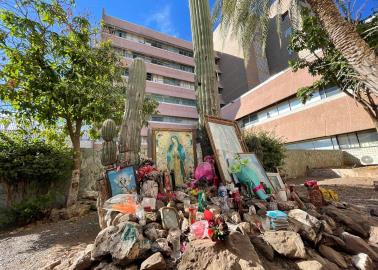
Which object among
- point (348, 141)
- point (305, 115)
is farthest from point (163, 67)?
point (348, 141)

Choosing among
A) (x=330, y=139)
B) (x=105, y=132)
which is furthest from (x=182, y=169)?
(x=330, y=139)

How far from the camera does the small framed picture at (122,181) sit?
3.58 metres

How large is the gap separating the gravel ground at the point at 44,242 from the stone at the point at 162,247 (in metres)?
1.68

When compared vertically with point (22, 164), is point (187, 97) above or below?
above

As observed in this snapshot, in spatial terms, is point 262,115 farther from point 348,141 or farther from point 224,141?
point 224,141

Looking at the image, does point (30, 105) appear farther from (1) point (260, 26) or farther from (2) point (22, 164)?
(1) point (260, 26)

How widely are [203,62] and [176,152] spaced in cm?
220

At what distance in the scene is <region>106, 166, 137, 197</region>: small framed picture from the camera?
3.58 meters

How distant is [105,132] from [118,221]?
6.65 feet

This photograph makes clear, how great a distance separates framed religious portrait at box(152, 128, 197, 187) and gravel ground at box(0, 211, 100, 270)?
6.41 feet

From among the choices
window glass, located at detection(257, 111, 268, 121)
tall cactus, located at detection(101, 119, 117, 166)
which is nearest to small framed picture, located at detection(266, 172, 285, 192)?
tall cactus, located at detection(101, 119, 117, 166)

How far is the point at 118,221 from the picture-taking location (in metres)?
2.64

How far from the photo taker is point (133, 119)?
4414mm

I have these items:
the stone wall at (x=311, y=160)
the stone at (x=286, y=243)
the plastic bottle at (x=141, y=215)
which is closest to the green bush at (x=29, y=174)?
the plastic bottle at (x=141, y=215)
